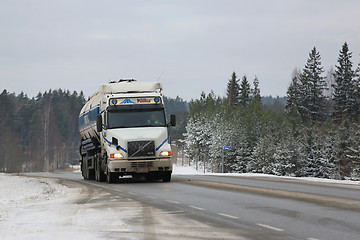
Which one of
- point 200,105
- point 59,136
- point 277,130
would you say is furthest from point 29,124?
point 277,130

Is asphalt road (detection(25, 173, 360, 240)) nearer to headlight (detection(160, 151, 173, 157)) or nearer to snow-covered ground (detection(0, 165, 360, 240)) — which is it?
snow-covered ground (detection(0, 165, 360, 240))

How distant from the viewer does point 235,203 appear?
15.3 metres

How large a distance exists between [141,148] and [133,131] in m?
0.83

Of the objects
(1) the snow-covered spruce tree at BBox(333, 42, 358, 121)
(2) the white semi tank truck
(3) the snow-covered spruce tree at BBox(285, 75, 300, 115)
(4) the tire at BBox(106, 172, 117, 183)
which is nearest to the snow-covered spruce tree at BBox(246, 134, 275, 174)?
(1) the snow-covered spruce tree at BBox(333, 42, 358, 121)

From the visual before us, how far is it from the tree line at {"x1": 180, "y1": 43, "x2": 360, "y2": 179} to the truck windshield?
3654 cm

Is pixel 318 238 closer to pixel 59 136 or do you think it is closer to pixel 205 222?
pixel 205 222

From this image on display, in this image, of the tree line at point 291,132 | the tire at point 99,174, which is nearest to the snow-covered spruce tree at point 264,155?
the tree line at point 291,132

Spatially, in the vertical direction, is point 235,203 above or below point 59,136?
below

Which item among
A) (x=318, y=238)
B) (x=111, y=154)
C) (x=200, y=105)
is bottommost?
(x=318, y=238)

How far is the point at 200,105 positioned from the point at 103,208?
399 ft

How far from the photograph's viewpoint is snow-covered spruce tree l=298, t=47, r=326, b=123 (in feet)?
424

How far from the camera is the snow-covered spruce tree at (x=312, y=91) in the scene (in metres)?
129

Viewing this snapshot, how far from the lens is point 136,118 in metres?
26.3

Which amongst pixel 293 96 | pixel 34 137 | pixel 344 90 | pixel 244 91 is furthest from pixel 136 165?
pixel 34 137
